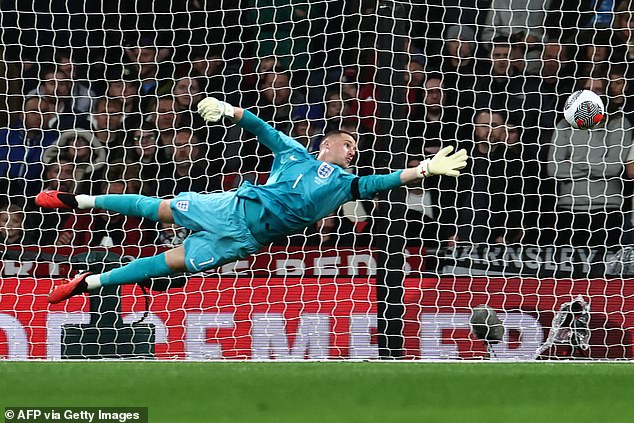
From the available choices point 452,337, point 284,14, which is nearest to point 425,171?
point 452,337

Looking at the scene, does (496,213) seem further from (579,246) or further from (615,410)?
(615,410)

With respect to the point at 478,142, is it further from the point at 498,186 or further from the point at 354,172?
the point at 354,172

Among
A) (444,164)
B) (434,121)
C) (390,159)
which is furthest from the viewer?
(434,121)

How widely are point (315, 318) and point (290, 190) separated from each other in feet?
3.00

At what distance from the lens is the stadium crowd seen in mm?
6812

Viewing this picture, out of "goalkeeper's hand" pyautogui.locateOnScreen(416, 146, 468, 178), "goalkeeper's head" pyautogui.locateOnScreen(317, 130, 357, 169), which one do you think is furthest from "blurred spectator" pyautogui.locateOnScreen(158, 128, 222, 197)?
"goalkeeper's hand" pyautogui.locateOnScreen(416, 146, 468, 178)

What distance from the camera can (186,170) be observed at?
723 cm

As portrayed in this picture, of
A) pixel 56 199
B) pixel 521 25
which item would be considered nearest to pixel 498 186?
pixel 521 25

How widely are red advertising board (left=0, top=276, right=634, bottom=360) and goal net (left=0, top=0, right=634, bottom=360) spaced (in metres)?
0.01

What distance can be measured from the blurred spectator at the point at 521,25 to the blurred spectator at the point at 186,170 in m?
1.98

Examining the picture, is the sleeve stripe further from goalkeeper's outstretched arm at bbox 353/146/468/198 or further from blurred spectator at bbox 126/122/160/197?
blurred spectator at bbox 126/122/160/197

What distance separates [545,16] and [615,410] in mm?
2670

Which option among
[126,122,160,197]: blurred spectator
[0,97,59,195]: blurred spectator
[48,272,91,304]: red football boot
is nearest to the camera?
[48,272,91,304]: red football boot

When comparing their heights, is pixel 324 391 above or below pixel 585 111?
below
